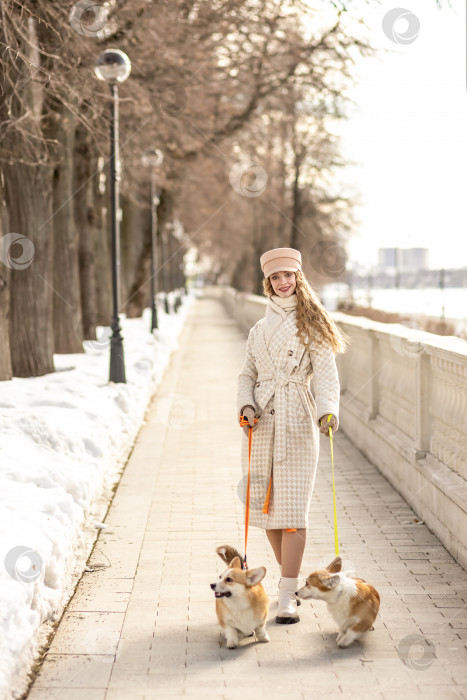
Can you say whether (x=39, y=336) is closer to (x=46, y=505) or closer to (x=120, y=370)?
(x=120, y=370)

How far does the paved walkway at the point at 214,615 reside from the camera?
14.7ft

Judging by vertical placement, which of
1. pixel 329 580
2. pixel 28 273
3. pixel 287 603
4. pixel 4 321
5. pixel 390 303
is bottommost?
pixel 390 303

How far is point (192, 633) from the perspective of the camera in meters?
5.17

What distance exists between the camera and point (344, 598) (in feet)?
16.0

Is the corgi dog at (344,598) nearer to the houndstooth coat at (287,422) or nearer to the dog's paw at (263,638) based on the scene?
the dog's paw at (263,638)

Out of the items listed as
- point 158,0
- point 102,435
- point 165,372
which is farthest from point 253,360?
point 165,372

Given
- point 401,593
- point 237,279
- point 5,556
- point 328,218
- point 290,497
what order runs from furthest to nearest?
point 237,279 → point 328,218 → point 401,593 → point 290,497 → point 5,556

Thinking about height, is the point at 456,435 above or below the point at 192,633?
above

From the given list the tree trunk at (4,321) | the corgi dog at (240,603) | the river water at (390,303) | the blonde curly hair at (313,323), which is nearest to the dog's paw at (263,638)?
the corgi dog at (240,603)

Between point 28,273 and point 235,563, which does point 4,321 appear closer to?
point 28,273

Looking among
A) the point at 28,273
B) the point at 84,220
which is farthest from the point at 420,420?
the point at 84,220

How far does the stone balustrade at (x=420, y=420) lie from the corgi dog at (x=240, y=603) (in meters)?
1.88

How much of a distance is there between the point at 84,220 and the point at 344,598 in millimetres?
16139

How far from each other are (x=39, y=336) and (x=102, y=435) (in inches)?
184
